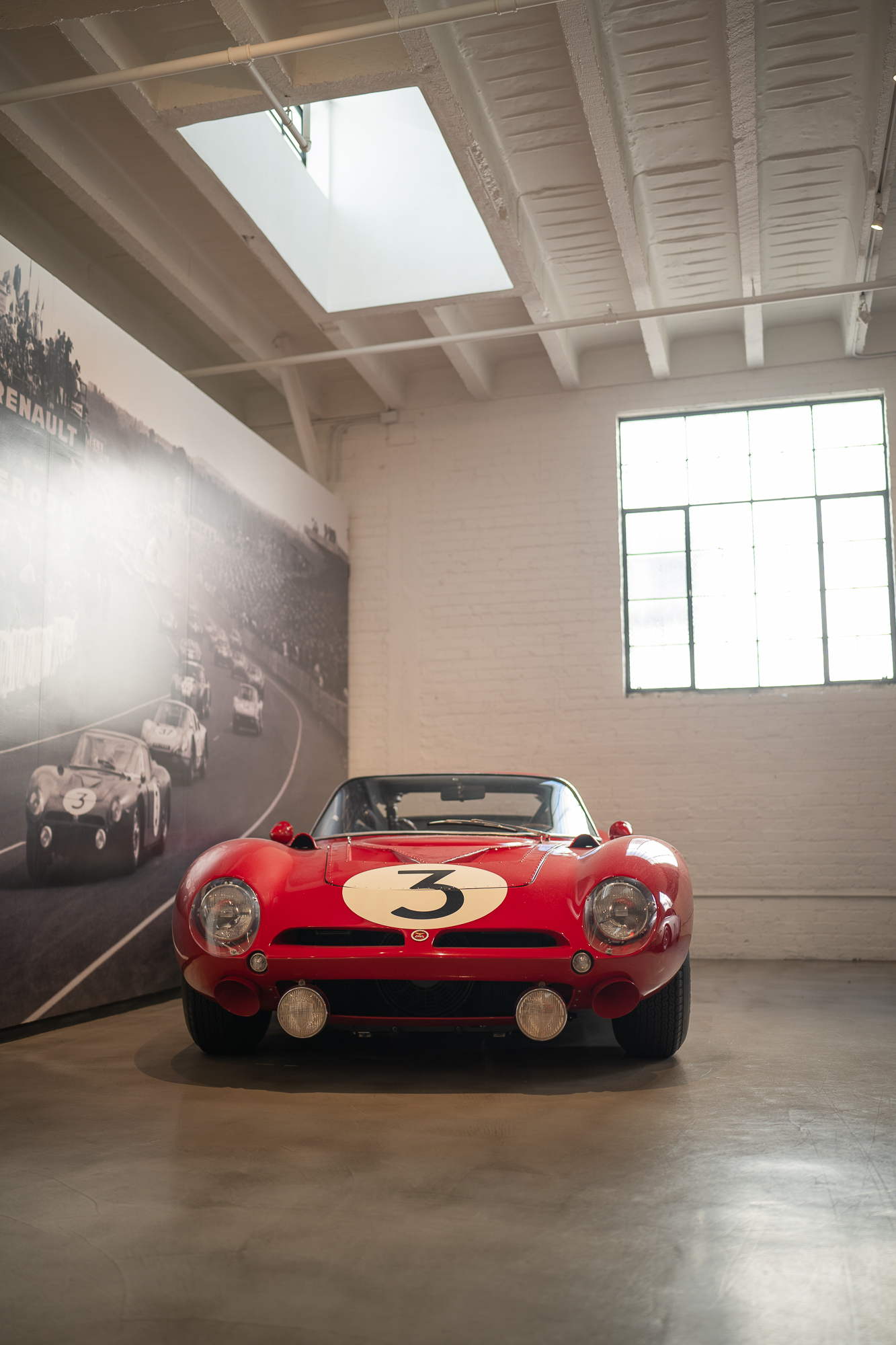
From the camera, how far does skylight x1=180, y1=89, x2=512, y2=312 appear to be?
6.39 meters

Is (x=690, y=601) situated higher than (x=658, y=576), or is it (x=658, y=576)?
(x=658, y=576)

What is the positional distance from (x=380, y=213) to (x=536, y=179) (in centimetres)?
118

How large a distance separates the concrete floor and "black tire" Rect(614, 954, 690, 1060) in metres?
0.07

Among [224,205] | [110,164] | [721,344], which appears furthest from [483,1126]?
[721,344]

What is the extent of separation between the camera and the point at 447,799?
436 cm

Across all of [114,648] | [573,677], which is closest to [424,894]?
[114,648]

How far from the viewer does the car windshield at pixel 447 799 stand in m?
3.96

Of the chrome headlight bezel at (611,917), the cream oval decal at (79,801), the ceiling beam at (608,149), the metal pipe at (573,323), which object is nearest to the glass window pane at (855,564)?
the metal pipe at (573,323)

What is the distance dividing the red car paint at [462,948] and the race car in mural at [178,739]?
184cm

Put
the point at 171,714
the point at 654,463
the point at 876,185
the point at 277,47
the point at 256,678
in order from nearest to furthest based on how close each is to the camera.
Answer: the point at 277,47 < the point at 171,714 < the point at 876,185 < the point at 256,678 < the point at 654,463

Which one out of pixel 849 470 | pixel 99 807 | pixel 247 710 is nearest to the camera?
pixel 99 807

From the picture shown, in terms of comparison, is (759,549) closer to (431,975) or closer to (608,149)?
(608,149)

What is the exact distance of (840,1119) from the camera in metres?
2.56

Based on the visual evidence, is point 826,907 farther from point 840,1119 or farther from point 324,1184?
point 324,1184
